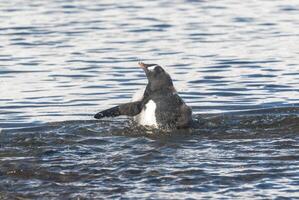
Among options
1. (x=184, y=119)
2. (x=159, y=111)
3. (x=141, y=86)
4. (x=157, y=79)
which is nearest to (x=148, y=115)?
(x=159, y=111)

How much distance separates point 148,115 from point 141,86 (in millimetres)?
3792

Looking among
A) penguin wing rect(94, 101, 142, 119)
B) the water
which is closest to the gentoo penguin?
penguin wing rect(94, 101, 142, 119)

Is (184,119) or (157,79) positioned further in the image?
(157,79)

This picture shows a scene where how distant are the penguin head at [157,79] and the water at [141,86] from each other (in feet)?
2.04

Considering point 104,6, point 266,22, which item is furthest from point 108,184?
point 104,6

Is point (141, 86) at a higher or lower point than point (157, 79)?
lower

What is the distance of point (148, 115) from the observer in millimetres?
13391

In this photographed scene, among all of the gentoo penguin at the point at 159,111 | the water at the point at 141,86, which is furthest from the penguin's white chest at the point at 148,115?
the water at the point at 141,86

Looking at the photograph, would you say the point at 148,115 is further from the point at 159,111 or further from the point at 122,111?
the point at 122,111

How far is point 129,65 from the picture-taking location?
1905 centimetres

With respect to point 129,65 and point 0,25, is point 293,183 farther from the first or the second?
point 0,25

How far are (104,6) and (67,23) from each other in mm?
3606

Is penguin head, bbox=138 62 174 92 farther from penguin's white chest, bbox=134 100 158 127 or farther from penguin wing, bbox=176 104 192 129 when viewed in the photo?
penguin wing, bbox=176 104 192 129

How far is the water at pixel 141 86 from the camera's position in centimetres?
1044
